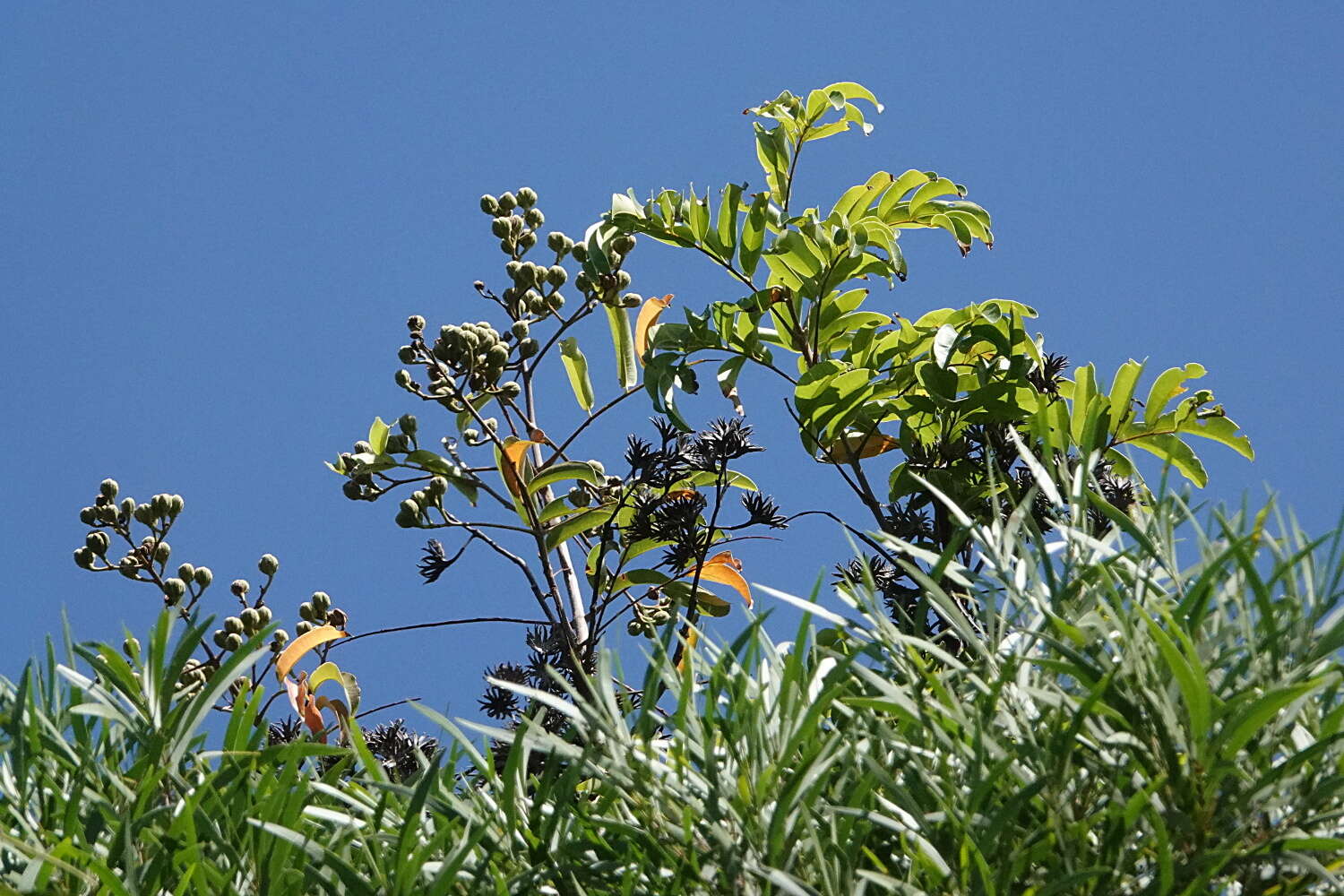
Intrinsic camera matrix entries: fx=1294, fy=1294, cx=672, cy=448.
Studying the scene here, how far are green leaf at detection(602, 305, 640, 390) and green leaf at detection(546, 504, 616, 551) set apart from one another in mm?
274

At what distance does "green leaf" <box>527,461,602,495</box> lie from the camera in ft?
4.76

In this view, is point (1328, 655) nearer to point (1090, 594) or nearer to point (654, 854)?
point (1090, 594)

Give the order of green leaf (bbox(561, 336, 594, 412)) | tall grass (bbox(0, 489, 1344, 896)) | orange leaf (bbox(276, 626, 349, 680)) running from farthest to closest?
green leaf (bbox(561, 336, 594, 412)) < orange leaf (bbox(276, 626, 349, 680)) < tall grass (bbox(0, 489, 1344, 896))

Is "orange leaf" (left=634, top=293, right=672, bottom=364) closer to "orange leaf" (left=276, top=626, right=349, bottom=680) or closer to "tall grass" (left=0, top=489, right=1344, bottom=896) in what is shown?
"orange leaf" (left=276, top=626, right=349, bottom=680)

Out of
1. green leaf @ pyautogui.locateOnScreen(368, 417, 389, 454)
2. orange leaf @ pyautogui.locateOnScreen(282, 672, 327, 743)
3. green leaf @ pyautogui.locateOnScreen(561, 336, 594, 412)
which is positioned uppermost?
green leaf @ pyautogui.locateOnScreen(561, 336, 594, 412)

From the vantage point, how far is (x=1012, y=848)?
504 millimetres

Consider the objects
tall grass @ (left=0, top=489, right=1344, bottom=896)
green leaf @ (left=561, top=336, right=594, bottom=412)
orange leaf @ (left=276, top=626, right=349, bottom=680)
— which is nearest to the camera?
tall grass @ (left=0, top=489, right=1344, bottom=896)

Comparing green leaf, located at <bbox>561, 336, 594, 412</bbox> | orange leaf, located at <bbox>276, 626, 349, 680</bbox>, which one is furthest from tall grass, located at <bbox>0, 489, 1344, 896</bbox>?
green leaf, located at <bbox>561, 336, 594, 412</bbox>

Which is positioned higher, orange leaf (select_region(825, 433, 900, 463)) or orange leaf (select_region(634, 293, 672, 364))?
orange leaf (select_region(634, 293, 672, 364))

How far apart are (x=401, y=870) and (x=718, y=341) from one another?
1.04m

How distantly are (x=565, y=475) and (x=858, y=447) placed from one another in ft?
1.09

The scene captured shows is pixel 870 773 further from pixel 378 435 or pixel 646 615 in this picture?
pixel 378 435

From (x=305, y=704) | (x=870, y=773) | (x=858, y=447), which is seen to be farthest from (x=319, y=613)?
(x=870, y=773)

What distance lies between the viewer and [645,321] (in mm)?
1623
